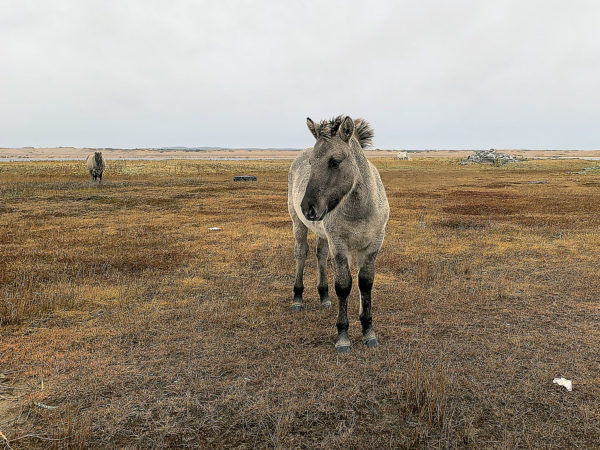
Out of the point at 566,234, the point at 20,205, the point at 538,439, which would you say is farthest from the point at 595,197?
the point at 20,205

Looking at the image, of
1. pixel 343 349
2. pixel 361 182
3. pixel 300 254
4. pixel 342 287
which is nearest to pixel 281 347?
pixel 343 349

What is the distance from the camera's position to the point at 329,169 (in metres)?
5.05

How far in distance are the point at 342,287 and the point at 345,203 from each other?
56.7 inches

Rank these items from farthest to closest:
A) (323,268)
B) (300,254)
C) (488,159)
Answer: (488,159) < (300,254) < (323,268)

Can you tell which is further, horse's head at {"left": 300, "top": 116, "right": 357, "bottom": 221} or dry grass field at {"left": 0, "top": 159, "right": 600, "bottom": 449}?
horse's head at {"left": 300, "top": 116, "right": 357, "bottom": 221}

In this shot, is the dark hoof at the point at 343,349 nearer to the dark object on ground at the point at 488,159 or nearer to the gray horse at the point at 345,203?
the gray horse at the point at 345,203

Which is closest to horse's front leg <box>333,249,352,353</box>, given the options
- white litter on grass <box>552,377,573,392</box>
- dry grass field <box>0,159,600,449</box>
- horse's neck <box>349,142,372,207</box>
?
dry grass field <box>0,159,600,449</box>

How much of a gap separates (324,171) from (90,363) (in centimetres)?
472

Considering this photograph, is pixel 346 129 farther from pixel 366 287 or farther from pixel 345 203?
pixel 366 287

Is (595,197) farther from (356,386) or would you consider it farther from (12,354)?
(12,354)

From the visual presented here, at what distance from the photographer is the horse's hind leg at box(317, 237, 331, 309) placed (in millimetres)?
7828

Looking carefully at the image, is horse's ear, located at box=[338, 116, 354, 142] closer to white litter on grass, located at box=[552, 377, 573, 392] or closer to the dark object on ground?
white litter on grass, located at box=[552, 377, 573, 392]

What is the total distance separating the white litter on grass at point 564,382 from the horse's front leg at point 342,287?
302 centimetres

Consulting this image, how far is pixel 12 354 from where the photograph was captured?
576 centimetres
